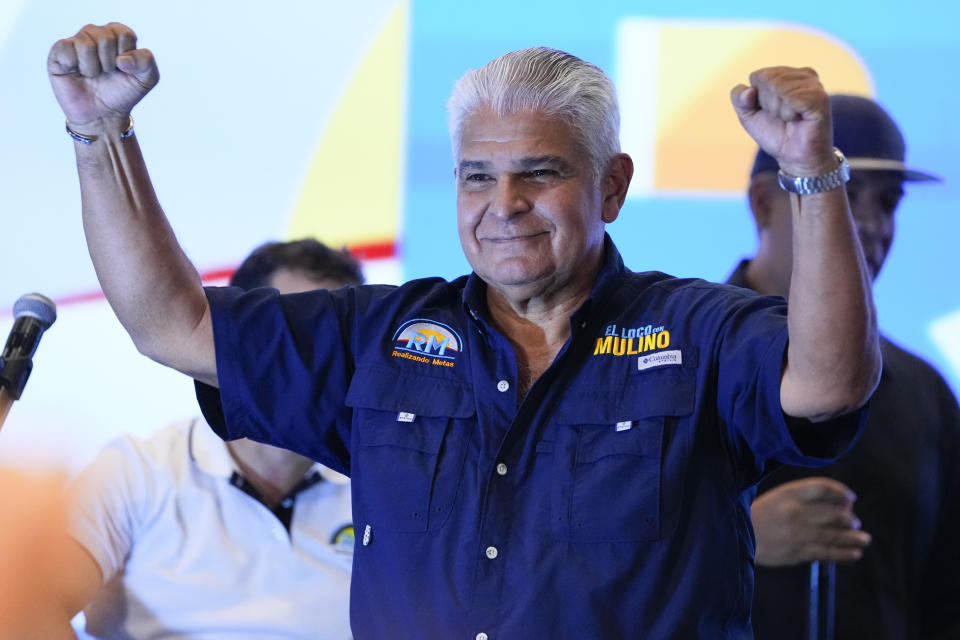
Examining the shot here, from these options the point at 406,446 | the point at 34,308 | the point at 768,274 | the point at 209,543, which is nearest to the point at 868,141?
the point at 768,274

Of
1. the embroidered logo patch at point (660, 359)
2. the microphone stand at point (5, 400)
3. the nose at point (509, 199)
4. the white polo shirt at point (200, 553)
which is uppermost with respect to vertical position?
the nose at point (509, 199)

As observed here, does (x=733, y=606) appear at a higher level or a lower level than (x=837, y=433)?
lower

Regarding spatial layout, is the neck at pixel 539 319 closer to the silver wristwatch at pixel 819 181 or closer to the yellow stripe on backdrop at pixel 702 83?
the silver wristwatch at pixel 819 181

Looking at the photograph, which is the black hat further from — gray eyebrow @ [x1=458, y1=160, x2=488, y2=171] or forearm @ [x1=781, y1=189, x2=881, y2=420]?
forearm @ [x1=781, y1=189, x2=881, y2=420]

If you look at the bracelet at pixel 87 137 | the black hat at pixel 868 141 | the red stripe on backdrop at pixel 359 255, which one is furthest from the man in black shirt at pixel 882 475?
the bracelet at pixel 87 137

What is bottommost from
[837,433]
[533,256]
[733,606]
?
[733,606]

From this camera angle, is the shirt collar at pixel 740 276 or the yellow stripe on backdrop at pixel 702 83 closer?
the shirt collar at pixel 740 276

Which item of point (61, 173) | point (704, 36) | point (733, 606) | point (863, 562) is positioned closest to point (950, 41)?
point (704, 36)

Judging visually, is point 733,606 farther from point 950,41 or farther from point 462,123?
point 950,41

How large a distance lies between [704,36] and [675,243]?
600mm

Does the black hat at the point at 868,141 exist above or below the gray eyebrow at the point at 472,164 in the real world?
above

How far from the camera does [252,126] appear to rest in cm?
351

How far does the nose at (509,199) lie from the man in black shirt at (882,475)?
0.89 m

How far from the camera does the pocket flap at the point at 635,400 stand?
178cm
